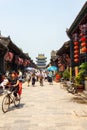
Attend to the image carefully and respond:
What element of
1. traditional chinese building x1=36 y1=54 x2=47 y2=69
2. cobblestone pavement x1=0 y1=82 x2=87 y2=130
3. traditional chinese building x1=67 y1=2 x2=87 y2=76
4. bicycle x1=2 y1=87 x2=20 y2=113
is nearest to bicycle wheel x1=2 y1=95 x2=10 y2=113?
bicycle x1=2 y1=87 x2=20 y2=113

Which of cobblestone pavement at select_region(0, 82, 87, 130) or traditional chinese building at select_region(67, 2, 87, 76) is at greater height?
traditional chinese building at select_region(67, 2, 87, 76)

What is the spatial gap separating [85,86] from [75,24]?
5796 millimetres

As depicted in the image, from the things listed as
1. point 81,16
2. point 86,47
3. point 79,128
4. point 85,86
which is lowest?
point 79,128

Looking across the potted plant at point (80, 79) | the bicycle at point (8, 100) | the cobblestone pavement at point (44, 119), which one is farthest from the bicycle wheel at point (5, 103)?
the potted plant at point (80, 79)

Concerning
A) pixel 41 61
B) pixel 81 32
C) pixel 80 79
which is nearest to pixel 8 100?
pixel 81 32

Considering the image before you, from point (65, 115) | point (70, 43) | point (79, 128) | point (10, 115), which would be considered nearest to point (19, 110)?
point (10, 115)

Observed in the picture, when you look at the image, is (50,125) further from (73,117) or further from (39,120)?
(73,117)

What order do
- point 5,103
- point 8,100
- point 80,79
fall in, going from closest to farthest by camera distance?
1. point 5,103
2. point 8,100
3. point 80,79

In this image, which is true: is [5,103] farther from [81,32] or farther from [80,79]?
[80,79]

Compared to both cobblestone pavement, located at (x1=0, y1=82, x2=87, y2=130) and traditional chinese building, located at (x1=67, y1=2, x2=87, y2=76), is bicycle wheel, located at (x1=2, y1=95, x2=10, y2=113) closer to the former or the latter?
cobblestone pavement, located at (x1=0, y1=82, x2=87, y2=130)

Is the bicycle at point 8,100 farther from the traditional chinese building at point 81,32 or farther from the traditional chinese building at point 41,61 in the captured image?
the traditional chinese building at point 41,61

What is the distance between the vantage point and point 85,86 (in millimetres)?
21891

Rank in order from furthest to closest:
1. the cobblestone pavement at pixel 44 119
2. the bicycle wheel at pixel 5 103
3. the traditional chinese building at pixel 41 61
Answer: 1. the traditional chinese building at pixel 41 61
2. the bicycle wheel at pixel 5 103
3. the cobblestone pavement at pixel 44 119

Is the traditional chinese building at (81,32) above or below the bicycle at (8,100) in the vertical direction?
above
